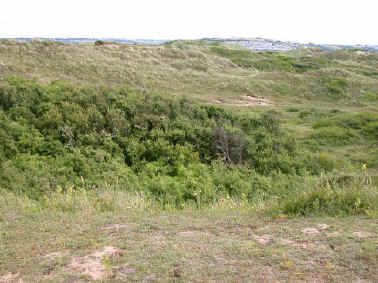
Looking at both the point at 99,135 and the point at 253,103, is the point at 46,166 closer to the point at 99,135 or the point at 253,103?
the point at 99,135

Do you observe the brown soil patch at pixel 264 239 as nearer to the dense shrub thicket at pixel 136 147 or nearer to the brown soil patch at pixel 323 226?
the brown soil patch at pixel 323 226

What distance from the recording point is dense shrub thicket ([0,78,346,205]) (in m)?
6.90

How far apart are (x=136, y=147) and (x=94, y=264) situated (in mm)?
5637

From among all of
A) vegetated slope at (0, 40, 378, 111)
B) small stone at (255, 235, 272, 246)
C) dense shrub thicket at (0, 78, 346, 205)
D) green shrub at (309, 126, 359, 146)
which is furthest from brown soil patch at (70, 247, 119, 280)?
vegetated slope at (0, 40, 378, 111)

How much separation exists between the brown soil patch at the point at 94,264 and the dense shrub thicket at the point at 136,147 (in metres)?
2.97

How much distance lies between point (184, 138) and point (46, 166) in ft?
12.0

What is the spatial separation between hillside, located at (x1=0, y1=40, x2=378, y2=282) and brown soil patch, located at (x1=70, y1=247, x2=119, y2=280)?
1 cm

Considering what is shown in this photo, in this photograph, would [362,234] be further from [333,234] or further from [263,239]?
[263,239]

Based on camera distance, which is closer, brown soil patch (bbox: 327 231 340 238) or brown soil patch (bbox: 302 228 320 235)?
brown soil patch (bbox: 327 231 340 238)

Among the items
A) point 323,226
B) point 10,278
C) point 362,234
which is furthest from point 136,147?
point 362,234

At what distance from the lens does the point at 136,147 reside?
8586mm

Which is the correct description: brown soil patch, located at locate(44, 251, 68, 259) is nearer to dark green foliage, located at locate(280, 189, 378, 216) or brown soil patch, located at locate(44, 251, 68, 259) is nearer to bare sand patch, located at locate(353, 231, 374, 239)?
dark green foliage, located at locate(280, 189, 378, 216)

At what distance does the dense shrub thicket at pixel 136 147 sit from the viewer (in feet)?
22.6

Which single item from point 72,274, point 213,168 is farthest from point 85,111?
point 72,274
